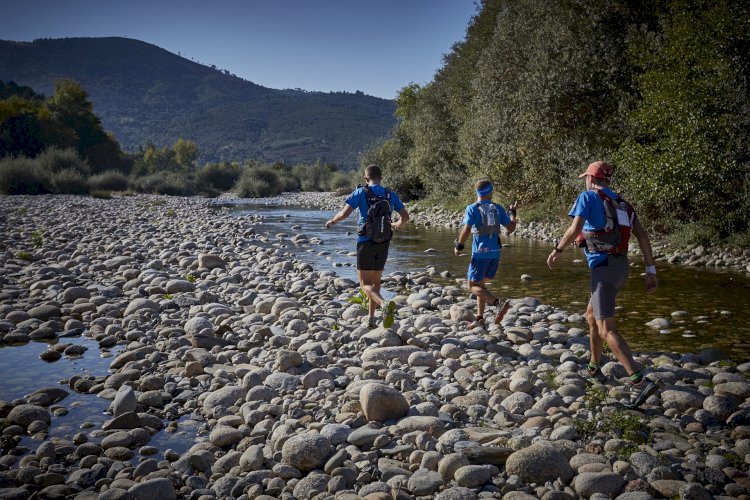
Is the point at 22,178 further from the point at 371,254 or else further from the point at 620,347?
the point at 620,347

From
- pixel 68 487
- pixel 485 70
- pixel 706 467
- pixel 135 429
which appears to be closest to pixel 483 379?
pixel 706 467

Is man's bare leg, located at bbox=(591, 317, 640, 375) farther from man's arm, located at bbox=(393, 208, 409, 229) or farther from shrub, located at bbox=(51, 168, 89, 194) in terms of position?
shrub, located at bbox=(51, 168, 89, 194)

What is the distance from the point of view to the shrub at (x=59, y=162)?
1892 inches

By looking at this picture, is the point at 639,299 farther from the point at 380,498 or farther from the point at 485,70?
the point at 485,70

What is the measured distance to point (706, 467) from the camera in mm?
4004

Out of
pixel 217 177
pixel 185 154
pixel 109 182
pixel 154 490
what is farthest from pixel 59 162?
pixel 185 154

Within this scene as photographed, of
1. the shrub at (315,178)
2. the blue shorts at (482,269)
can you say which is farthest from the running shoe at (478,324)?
the shrub at (315,178)

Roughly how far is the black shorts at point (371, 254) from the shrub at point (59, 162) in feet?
158

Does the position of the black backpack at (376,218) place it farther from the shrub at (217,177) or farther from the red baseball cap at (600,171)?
the shrub at (217,177)

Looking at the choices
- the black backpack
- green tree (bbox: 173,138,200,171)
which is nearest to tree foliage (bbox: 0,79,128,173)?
green tree (bbox: 173,138,200,171)

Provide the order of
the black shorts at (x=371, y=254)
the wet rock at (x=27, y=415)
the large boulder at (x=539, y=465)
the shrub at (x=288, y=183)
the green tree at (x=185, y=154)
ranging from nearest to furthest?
the large boulder at (x=539, y=465), the wet rock at (x=27, y=415), the black shorts at (x=371, y=254), the shrub at (x=288, y=183), the green tree at (x=185, y=154)

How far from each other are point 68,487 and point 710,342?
25.3 feet

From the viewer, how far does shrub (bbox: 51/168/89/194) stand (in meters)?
46.4

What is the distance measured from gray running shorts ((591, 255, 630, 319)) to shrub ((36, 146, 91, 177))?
2039 inches
